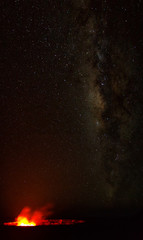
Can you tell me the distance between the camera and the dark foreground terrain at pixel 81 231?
4.59m

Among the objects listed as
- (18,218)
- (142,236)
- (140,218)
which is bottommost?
(142,236)

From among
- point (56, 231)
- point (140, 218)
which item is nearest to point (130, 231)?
point (140, 218)

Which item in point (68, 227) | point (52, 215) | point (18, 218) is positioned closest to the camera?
point (68, 227)

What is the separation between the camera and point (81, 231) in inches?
189

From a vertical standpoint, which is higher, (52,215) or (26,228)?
(52,215)

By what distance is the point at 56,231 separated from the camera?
15.4 ft

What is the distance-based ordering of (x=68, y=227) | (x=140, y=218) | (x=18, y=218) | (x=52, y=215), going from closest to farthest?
(x=68, y=227), (x=140, y=218), (x=18, y=218), (x=52, y=215)

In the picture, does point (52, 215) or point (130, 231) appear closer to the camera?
point (130, 231)

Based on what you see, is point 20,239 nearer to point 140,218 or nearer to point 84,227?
point 84,227

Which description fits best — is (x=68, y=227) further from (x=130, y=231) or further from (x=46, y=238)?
(x=130, y=231)

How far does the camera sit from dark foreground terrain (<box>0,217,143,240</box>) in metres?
4.59

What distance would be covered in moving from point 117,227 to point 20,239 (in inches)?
67.3

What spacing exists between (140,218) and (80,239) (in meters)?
1.47

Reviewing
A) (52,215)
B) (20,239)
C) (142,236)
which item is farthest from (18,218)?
(142,236)
